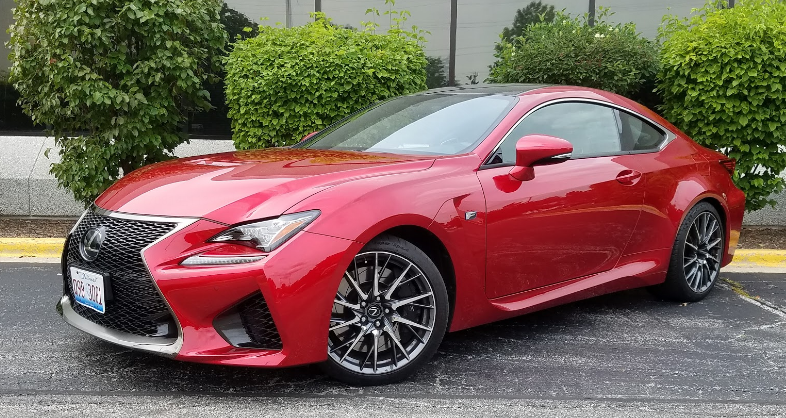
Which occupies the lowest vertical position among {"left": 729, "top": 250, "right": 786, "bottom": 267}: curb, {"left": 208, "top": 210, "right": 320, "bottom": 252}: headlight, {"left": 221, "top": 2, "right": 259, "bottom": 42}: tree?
{"left": 729, "top": 250, "right": 786, "bottom": 267}: curb

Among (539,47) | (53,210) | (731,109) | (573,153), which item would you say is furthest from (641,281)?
(53,210)

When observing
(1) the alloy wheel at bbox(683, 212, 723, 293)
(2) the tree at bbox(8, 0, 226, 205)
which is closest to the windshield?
(1) the alloy wheel at bbox(683, 212, 723, 293)

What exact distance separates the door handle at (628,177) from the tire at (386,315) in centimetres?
149

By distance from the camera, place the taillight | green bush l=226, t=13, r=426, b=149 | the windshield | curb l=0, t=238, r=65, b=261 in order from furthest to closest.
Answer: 1. green bush l=226, t=13, r=426, b=149
2. curb l=0, t=238, r=65, b=261
3. the taillight
4. the windshield

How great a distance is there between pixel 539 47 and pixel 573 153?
3354 mm

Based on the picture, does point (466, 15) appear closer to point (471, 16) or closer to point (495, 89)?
point (471, 16)

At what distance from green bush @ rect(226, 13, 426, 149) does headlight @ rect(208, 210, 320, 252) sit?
379 cm

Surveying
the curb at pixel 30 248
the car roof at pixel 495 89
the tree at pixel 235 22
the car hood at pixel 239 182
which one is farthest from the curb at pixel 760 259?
the tree at pixel 235 22

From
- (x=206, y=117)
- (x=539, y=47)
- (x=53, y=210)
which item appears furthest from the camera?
(x=206, y=117)

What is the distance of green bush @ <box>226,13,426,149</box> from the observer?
6.77 metres

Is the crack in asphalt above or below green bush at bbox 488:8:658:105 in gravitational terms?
below

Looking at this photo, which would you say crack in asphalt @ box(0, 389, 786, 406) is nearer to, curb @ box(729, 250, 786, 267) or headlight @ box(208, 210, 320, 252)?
headlight @ box(208, 210, 320, 252)

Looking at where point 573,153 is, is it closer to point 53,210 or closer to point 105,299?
point 105,299

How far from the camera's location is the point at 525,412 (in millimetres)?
3158
